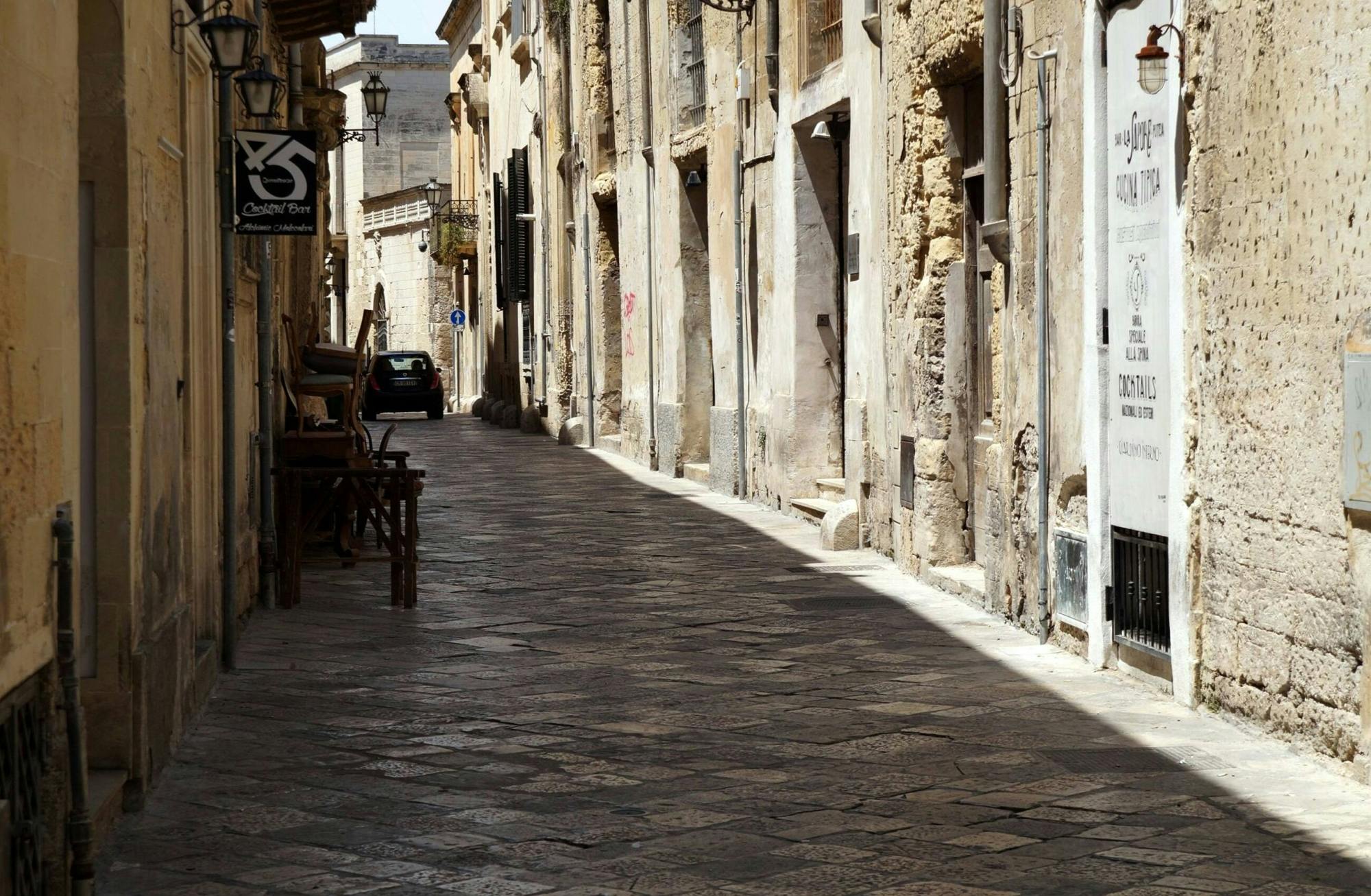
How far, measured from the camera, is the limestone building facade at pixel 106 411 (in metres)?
4.29

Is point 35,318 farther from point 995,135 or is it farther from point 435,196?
point 435,196

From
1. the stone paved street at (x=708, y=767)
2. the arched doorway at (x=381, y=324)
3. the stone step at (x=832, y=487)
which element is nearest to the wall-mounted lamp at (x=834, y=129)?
the stone step at (x=832, y=487)

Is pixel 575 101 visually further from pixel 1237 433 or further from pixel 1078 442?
pixel 1237 433

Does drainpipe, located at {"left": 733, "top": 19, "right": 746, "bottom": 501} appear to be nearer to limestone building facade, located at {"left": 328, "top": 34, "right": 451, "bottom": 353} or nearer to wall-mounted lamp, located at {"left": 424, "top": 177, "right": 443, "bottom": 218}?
wall-mounted lamp, located at {"left": 424, "top": 177, "right": 443, "bottom": 218}

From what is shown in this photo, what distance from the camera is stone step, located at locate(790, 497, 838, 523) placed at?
561 inches

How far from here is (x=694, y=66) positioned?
19.7m

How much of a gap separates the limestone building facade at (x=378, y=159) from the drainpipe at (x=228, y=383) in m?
45.3

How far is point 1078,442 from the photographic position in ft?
27.9

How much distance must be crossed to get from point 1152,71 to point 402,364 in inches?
1168

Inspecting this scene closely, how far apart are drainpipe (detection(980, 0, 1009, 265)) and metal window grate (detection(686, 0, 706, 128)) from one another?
9549 millimetres

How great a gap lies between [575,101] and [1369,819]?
22008mm

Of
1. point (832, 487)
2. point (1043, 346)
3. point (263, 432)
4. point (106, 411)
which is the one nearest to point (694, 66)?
point (832, 487)

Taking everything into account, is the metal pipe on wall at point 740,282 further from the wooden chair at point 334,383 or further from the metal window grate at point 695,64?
the wooden chair at point 334,383

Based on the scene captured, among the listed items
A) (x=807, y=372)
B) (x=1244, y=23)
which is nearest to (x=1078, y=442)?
(x=1244, y=23)
